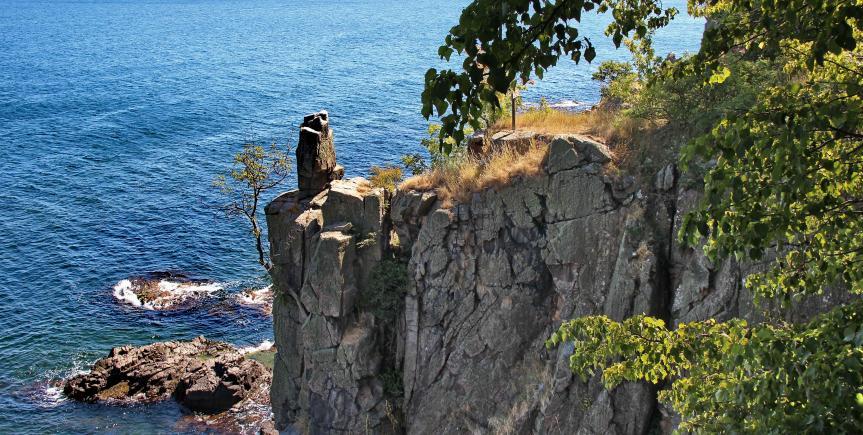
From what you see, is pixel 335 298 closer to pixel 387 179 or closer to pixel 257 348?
pixel 387 179

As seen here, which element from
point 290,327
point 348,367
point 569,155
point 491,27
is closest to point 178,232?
point 290,327

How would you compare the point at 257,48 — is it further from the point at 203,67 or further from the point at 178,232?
the point at 178,232

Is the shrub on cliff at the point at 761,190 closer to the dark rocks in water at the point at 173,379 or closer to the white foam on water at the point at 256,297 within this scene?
the dark rocks in water at the point at 173,379

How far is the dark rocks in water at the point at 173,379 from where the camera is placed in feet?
121

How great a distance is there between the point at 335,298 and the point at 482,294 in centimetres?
537

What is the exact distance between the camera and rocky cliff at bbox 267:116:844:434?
20.2m

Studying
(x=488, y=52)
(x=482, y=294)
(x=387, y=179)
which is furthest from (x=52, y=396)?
(x=488, y=52)

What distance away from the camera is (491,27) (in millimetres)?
7004

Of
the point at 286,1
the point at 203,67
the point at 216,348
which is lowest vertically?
the point at 216,348

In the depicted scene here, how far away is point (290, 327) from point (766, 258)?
17.5 meters

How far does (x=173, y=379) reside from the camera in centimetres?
3853

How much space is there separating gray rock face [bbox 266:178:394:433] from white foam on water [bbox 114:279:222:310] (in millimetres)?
20103

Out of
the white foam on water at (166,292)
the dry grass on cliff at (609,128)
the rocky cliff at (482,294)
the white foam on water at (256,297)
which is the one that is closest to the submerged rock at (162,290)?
the white foam on water at (166,292)

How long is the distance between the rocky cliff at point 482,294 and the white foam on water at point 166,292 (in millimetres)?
18044
